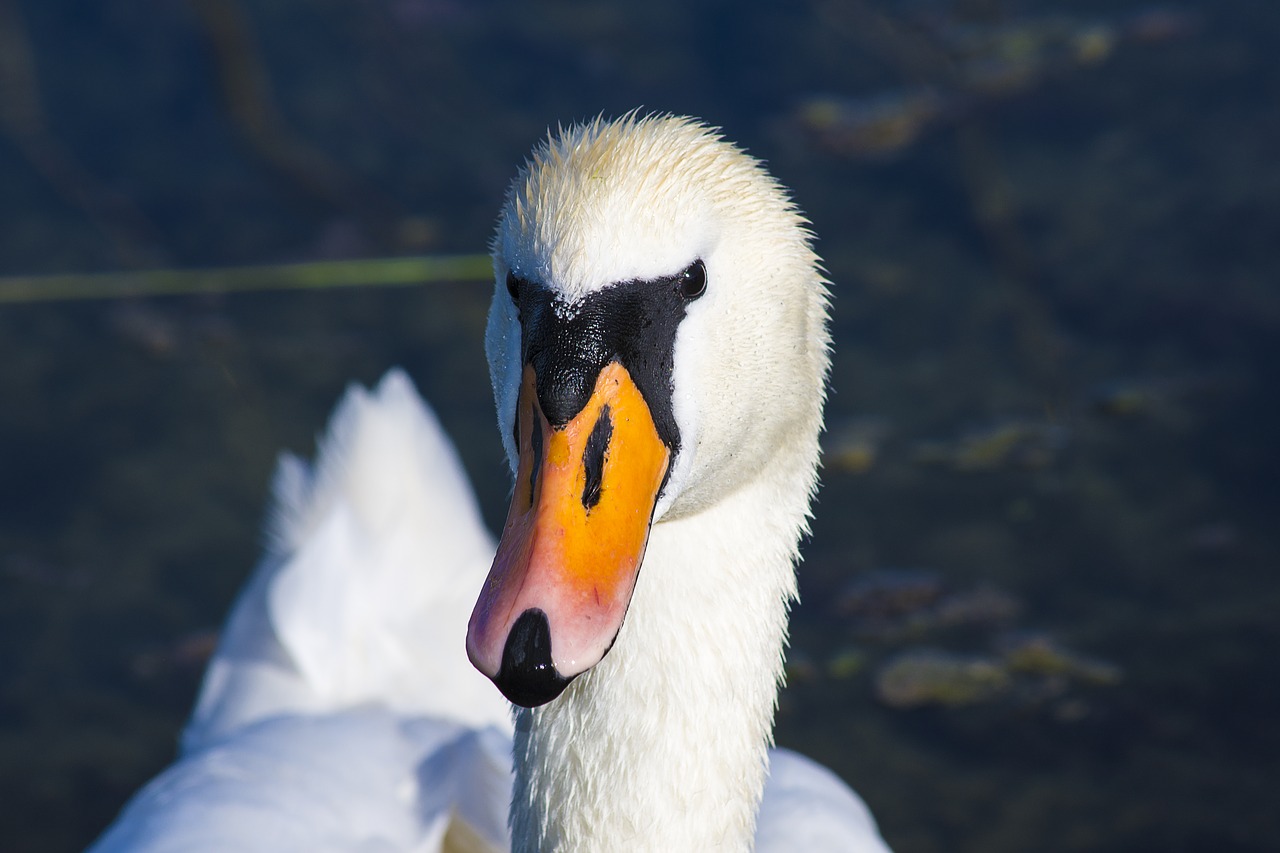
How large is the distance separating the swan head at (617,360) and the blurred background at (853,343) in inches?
73.3

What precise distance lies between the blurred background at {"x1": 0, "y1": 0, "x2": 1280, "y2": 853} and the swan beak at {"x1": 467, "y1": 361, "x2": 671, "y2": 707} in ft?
6.55

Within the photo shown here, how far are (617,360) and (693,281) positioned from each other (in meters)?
0.15

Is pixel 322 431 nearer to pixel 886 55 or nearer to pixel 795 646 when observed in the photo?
pixel 795 646

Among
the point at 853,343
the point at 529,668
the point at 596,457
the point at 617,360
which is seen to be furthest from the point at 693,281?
the point at 853,343

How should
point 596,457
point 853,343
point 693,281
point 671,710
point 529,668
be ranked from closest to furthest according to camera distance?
point 529,668
point 596,457
point 693,281
point 671,710
point 853,343

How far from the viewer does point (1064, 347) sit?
476cm

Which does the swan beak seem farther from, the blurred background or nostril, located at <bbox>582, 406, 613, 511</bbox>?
the blurred background

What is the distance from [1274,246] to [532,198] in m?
3.91

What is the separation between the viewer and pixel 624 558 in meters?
1.65

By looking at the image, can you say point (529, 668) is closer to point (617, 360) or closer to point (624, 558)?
point (624, 558)

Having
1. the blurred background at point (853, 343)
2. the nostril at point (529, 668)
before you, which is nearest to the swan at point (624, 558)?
the nostril at point (529, 668)

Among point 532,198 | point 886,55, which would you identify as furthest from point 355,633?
point 886,55

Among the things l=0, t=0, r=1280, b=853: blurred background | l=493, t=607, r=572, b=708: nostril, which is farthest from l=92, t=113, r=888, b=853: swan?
l=0, t=0, r=1280, b=853: blurred background

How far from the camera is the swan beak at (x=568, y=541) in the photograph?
157cm
